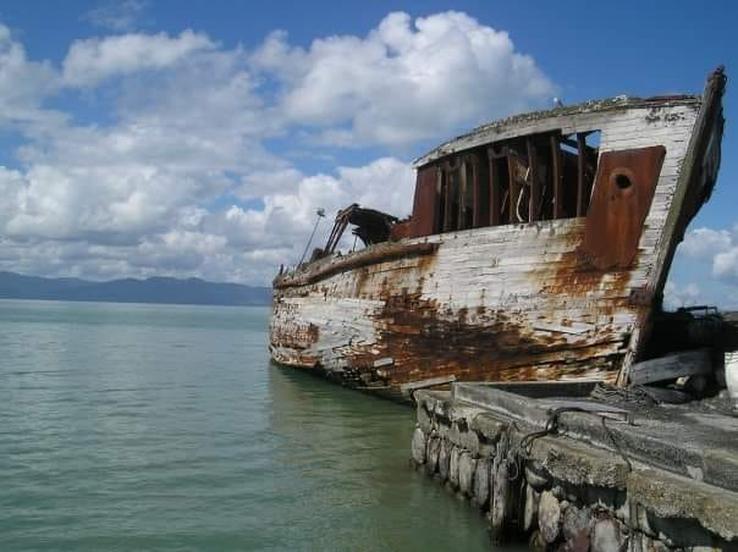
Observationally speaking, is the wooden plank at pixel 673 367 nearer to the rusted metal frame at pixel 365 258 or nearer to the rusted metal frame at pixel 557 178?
the rusted metal frame at pixel 557 178

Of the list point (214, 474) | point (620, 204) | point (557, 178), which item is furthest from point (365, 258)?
point (214, 474)

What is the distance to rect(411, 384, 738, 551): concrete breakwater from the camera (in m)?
3.99

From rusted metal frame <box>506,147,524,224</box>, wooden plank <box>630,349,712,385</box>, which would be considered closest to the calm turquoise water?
wooden plank <box>630,349,712,385</box>

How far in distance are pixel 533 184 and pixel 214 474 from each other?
246 inches

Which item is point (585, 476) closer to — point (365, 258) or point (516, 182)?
point (516, 182)

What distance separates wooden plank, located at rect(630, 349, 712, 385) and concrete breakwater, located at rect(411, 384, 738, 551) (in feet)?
5.23

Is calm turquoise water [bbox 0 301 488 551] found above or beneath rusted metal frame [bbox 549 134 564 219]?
beneath

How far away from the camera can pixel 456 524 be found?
22.0ft

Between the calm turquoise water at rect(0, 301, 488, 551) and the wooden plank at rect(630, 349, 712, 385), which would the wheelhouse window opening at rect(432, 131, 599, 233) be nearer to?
the wooden plank at rect(630, 349, 712, 385)

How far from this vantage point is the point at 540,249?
34.0ft

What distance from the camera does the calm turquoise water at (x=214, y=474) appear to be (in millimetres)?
6680

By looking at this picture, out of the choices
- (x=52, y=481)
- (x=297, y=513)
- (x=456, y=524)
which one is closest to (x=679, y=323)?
(x=456, y=524)

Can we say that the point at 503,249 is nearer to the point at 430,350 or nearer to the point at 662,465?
the point at 430,350

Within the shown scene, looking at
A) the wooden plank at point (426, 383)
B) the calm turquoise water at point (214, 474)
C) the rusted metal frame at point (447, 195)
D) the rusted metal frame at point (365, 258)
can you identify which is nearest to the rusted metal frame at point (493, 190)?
the rusted metal frame at point (447, 195)
